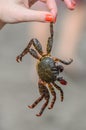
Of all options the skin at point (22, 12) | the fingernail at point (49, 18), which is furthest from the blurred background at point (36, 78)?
the fingernail at point (49, 18)

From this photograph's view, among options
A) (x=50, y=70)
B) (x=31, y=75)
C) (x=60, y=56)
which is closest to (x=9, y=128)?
(x=31, y=75)

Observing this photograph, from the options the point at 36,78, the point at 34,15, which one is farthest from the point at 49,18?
the point at 36,78

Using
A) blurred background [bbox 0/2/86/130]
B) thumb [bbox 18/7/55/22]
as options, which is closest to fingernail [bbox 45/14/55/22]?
thumb [bbox 18/7/55/22]

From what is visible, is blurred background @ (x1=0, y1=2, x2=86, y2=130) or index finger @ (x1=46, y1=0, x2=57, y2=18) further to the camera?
blurred background @ (x1=0, y1=2, x2=86, y2=130)

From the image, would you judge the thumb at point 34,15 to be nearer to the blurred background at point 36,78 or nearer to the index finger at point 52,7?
the index finger at point 52,7

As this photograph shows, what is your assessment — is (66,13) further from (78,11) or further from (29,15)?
(29,15)

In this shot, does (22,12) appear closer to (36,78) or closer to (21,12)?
(21,12)

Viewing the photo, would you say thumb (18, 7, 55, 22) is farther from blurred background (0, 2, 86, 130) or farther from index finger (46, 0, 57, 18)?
blurred background (0, 2, 86, 130)
